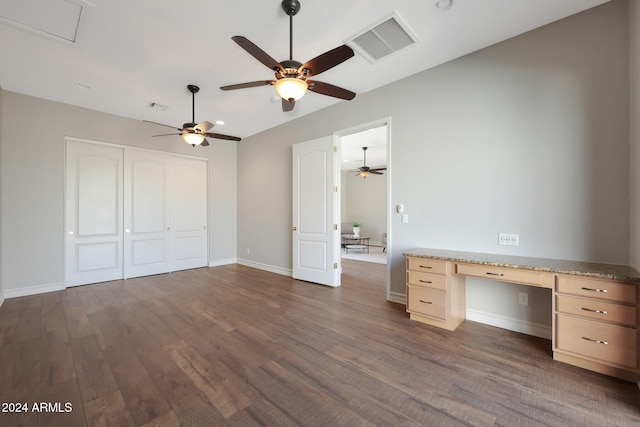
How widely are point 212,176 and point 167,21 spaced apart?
3.94m

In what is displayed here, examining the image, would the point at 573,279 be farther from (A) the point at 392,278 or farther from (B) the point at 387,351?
(A) the point at 392,278

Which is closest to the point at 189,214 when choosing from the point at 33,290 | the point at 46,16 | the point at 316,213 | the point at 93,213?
the point at 93,213

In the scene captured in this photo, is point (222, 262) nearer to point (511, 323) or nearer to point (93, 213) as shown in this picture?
point (93, 213)

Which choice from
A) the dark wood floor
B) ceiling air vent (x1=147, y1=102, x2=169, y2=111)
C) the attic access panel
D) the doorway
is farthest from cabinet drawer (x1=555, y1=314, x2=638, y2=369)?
ceiling air vent (x1=147, y1=102, x2=169, y2=111)

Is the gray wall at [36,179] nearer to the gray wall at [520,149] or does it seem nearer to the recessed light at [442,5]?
the gray wall at [520,149]

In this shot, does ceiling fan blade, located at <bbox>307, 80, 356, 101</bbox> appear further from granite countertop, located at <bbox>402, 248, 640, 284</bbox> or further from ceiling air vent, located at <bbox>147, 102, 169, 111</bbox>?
ceiling air vent, located at <bbox>147, 102, 169, 111</bbox>

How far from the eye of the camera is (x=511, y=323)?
273cm

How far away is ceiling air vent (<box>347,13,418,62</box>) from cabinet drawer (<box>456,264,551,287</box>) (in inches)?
94.3

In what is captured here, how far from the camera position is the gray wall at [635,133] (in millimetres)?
1991

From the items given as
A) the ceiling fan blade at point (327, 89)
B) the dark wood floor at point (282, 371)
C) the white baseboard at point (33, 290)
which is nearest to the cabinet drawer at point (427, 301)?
the dark wood floor at point (282, 371)

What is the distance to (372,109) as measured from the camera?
384 cm

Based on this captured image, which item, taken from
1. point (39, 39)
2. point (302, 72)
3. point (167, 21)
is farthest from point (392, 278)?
point (39, 39)

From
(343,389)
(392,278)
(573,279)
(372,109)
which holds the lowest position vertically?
(343,389)

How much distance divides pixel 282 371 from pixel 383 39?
10.7 ft
